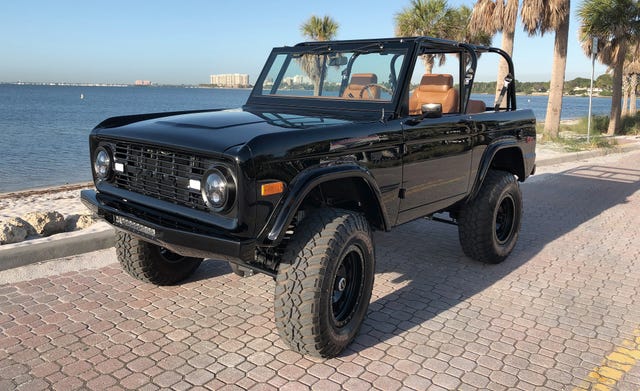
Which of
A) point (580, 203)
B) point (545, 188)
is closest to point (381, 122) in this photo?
point (580, 203)

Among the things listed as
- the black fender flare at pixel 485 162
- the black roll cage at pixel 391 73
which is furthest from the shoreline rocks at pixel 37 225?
the black fender flare at pixel 485 162

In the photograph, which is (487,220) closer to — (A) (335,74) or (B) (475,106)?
(B) (475,106)

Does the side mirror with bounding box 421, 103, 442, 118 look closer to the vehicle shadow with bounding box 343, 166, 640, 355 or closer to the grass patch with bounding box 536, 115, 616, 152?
the vehicle shadow with bounding box 343, 166, 640, 355

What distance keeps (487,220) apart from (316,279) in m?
2.55

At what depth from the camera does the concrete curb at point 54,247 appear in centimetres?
471

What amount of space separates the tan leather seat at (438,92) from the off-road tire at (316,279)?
5.91 ft

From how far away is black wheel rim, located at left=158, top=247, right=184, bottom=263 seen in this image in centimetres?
439

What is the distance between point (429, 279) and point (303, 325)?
6.80 ft

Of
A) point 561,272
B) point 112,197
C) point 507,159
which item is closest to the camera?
point 112,197

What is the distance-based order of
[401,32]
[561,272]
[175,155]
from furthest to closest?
[401,32]
[561,272]
[175,155]

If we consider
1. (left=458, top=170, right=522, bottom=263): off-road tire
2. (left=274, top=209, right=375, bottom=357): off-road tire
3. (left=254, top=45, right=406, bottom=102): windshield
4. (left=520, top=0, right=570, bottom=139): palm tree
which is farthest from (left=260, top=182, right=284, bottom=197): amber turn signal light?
(left=520, top=0, right=570, bottom=139): palm tree

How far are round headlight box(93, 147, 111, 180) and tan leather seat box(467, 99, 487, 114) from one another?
3290mm

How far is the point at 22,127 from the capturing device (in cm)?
3419

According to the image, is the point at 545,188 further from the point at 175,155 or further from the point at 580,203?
the point at 175,155
